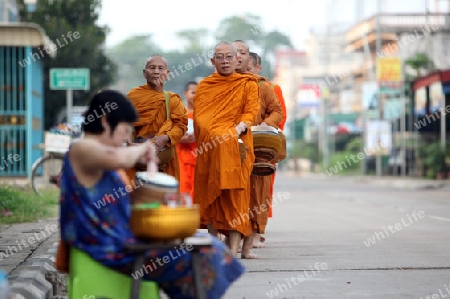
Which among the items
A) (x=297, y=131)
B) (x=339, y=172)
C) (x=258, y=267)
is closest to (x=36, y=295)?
(x=258, y=267)

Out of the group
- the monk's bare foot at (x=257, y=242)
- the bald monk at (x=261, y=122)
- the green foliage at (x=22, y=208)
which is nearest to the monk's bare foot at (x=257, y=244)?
the monk's bare foot at (x=257, y=242)

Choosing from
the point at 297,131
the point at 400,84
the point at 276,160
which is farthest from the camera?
the point at 297,131

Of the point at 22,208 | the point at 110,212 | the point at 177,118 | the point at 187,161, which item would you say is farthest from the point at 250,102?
the point at 22,208

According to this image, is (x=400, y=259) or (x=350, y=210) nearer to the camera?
(x=400, y=259)

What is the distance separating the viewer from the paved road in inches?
320

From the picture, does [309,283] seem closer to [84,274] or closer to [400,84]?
[84,274]

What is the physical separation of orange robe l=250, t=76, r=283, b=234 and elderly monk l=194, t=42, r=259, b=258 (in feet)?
1.65

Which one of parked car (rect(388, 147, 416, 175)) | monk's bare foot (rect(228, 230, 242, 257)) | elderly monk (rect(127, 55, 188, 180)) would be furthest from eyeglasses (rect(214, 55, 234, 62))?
parked car (rect(388, 147, 416, 175))

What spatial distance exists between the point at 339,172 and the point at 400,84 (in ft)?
45.1

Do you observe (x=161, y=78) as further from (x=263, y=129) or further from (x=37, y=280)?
(x=37, y=280)

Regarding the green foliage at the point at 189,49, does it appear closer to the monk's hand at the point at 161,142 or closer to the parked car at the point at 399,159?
the parked car at the point at 399,159

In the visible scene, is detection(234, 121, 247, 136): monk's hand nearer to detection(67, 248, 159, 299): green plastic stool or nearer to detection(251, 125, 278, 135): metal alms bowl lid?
detection(251, 125, 278, 135): metal alms bowl lid

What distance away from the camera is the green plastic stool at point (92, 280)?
5.31m

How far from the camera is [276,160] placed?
11695 millimetres
